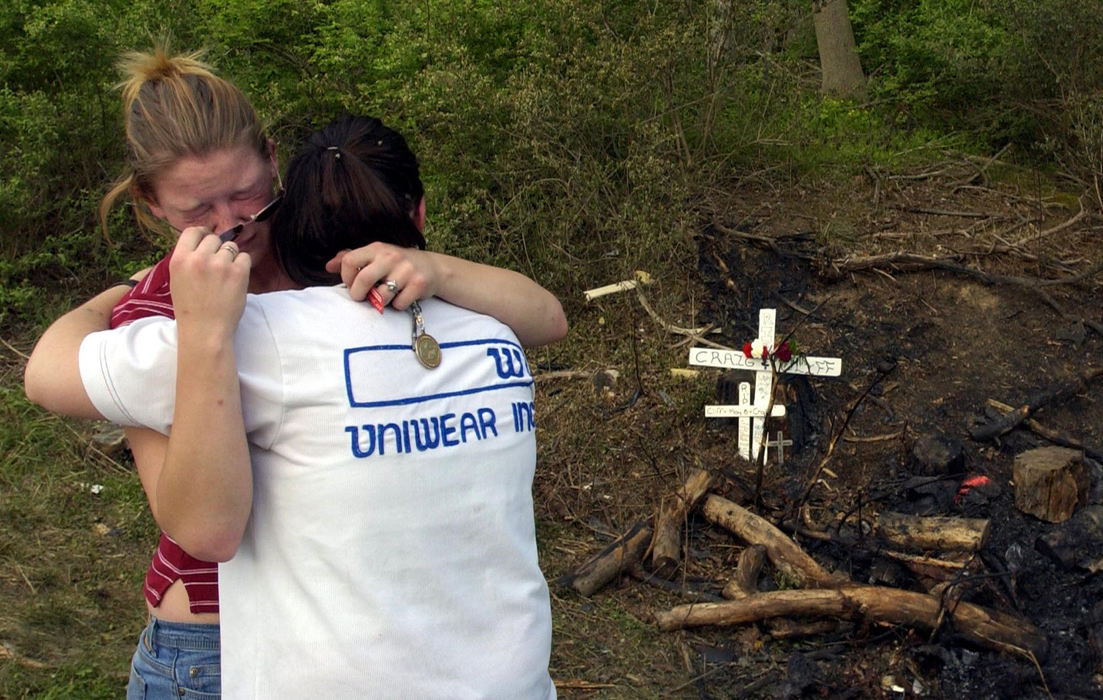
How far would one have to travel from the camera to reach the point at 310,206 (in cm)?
151

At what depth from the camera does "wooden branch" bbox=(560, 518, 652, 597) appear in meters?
4.53

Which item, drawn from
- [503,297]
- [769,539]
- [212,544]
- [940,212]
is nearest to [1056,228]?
[940,212]

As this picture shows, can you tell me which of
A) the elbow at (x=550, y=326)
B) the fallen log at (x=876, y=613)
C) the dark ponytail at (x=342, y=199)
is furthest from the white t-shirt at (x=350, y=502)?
the fallen log at (x=876, y=613)

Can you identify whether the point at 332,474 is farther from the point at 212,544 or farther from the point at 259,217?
the point at 259,217

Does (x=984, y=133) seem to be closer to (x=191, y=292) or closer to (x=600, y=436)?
(x=600, y=436)

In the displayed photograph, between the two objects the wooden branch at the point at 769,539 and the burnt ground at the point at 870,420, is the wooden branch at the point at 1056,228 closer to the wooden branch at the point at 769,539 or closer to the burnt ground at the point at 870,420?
the burnt ground at the point at 870,420

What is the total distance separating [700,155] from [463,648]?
5.89 meters

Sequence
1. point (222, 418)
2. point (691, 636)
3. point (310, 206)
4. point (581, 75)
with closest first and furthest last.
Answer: point (222, 418) → point (310, 206) → point (691, 636) → point (581, 75)

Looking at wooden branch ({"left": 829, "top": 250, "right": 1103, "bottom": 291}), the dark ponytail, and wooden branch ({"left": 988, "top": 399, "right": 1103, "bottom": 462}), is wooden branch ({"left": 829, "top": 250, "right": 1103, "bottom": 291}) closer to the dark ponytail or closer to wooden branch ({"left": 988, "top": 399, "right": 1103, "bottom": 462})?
wooden branch ({"left": 988, "top": 399, "right": 1103, "bottom": 462})

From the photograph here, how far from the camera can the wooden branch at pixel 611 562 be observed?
4531 millimetres

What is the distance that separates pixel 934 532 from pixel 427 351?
3690 millimetres

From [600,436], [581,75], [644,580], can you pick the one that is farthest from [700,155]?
[644,580]

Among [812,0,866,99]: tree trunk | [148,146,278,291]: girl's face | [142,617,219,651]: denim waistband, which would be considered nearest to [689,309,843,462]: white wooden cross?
[148,146,278,291]: girl's face

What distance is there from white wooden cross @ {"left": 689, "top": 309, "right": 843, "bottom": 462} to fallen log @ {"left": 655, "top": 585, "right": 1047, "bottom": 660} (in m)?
1.37
